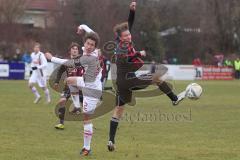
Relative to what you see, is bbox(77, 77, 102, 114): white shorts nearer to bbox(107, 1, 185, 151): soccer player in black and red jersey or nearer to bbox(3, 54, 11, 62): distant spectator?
bbox(107, 1, 185, 151): soccer player in black and red jersey

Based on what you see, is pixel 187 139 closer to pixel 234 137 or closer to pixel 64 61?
pixel 234 137

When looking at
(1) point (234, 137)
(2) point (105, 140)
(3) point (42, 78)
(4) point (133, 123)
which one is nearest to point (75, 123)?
(4) point (133, 123)

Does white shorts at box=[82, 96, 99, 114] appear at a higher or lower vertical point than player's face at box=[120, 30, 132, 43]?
lower

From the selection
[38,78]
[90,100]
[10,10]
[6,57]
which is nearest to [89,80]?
[90,100]

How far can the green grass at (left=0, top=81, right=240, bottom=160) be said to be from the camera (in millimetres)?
10953

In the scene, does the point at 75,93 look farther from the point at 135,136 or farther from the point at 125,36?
the point at 125,36

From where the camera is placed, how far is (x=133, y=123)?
16.5m

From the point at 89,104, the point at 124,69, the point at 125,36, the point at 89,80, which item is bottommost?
the point at 89,104

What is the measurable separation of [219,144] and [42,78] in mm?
12478

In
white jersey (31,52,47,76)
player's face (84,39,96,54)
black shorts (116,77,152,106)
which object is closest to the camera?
player's face (84,39,96,54)

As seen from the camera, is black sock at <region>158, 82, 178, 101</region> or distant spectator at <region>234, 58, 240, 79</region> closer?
black sock at <region>158, 82, 178, 101</region>

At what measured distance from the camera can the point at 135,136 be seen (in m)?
13.7

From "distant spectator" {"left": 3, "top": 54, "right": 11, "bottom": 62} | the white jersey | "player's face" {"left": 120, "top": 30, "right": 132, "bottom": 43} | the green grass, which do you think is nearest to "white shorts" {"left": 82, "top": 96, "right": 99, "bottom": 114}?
the green grass

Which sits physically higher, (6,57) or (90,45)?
(6,57)
